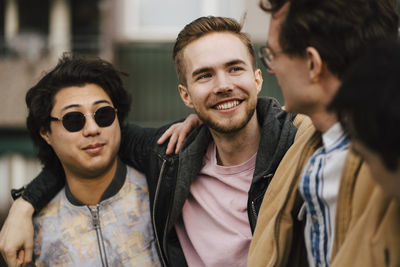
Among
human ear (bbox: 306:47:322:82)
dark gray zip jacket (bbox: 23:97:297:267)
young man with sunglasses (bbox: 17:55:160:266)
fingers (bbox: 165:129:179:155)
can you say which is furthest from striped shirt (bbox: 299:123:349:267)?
young man with sunglasses (bbox: 17:55:160:266)

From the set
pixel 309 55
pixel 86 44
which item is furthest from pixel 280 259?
pixel 86 44

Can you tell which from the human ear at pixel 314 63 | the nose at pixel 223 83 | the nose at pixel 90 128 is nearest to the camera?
the human ear at pixel 314 63

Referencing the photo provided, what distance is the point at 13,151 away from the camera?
365 inches

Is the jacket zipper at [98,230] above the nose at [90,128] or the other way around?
the other way around

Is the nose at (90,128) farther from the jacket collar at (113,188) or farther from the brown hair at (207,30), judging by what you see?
the brown hair at (207,30)

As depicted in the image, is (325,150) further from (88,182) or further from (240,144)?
(88,182)

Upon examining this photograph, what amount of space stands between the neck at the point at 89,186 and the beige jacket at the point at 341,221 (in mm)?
1237

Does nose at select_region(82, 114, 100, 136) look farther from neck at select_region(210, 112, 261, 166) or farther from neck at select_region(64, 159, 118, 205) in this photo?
neck at select_region(210, 112, 261, 166)

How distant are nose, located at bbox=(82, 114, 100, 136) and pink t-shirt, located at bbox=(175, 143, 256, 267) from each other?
2.34 ft

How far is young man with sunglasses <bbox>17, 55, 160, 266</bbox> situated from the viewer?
317 cm

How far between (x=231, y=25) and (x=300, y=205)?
147 cm

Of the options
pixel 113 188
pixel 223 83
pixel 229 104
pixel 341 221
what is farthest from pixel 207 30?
pixel 341 221

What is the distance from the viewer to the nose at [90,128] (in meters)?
3.18

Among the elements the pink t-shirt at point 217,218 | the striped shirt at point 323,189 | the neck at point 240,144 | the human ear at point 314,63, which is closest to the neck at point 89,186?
the pink t-shirt at point 217,218
